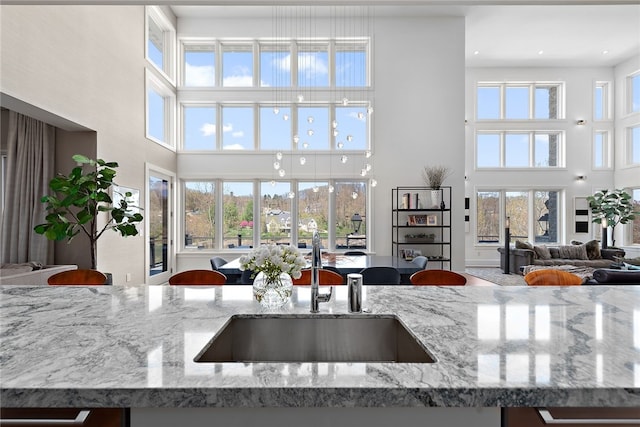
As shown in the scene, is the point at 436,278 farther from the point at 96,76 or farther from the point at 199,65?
the point at 199,65

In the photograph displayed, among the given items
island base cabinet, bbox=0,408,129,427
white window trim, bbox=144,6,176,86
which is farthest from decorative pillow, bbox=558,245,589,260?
white window trim, bbox=144,6,176,86

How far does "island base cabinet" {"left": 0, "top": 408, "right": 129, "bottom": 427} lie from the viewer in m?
0.72

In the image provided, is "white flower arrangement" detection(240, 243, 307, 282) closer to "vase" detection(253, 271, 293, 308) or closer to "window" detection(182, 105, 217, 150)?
"vase" detection(253, 271, 293, 308)

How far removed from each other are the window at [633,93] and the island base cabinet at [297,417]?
11956 mm

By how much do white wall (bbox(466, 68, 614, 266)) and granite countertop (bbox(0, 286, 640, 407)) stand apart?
28.6 feet

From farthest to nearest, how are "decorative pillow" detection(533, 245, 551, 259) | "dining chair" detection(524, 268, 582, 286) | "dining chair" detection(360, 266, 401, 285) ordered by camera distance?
1. "decorative pillow" detection(533, 245, 551, 259)
2. "dining chair" detection(360, 266, 401, 285)
3. "dining chair" detection(524, 268, 582, 286)

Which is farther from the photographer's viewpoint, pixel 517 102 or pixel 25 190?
pixel 517 102

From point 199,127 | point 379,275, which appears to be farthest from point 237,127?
point 379,275

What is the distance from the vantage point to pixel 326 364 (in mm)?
812

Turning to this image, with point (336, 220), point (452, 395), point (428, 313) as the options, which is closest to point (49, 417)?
point (452, 395)

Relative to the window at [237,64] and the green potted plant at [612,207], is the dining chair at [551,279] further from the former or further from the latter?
the green potted plant at [612,207]

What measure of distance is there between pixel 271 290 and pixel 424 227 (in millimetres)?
A: 6263

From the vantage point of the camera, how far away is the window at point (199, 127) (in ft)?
24.0

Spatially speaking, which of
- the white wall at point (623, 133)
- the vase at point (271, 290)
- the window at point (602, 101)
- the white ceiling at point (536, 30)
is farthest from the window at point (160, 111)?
the white wall at point (623, 133)
